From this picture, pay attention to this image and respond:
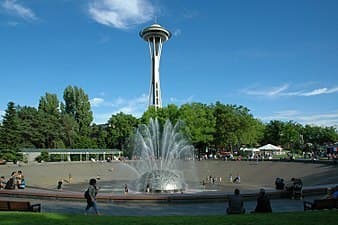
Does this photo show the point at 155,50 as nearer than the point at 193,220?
No

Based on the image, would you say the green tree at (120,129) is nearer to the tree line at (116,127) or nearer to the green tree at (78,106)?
the tree line at (116,127)

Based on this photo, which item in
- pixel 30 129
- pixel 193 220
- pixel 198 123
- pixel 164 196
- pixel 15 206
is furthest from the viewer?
pixel 30 129

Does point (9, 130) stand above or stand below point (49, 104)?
below

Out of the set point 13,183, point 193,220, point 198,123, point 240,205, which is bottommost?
point 193,220

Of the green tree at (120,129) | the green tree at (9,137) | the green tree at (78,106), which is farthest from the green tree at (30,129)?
the green tree at (120,129)

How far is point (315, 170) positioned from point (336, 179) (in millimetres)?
6308

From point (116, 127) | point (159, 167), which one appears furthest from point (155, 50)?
point (159, 167)

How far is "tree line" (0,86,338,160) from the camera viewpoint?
60497 mm

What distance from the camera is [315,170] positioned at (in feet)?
111

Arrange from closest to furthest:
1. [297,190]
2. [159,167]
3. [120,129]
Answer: [297,190] < [159,167] < [120,129]

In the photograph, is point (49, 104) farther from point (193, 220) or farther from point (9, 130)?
point (193, 220)

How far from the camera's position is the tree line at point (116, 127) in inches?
2382

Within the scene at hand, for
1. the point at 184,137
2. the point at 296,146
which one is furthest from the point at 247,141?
the point at 296,146

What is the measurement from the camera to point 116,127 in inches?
2987
